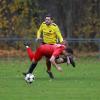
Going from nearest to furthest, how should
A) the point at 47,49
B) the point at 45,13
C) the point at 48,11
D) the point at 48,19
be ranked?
the point at 47,49
the point at 48,19
the point at 45,13
the point at 48,11

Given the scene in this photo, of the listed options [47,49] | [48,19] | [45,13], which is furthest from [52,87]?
[45,13]

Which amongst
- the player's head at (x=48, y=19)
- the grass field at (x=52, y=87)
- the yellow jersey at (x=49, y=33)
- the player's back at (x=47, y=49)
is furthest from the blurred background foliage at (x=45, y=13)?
the player's back at (x=47, y=49)

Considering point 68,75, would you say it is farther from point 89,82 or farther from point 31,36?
point 31,36

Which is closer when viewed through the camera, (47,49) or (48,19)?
(47,49)

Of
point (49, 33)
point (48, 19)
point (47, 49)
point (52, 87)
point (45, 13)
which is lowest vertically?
point (45, 13)

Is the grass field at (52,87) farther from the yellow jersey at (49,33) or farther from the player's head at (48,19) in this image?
the player's head at (48,19)

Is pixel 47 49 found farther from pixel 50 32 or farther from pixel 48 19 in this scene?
pixel 48 19

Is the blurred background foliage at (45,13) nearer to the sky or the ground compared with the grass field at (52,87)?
nearer to the ground

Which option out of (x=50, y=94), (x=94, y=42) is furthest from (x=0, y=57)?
(x=50, y=94)

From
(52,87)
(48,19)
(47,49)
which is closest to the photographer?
(52,87)

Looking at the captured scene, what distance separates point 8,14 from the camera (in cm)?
4188

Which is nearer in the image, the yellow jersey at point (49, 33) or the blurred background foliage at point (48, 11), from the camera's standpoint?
the yellow jersey at point (49, 33)

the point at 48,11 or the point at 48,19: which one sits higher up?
the point at 48,19

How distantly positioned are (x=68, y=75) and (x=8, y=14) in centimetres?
1941
